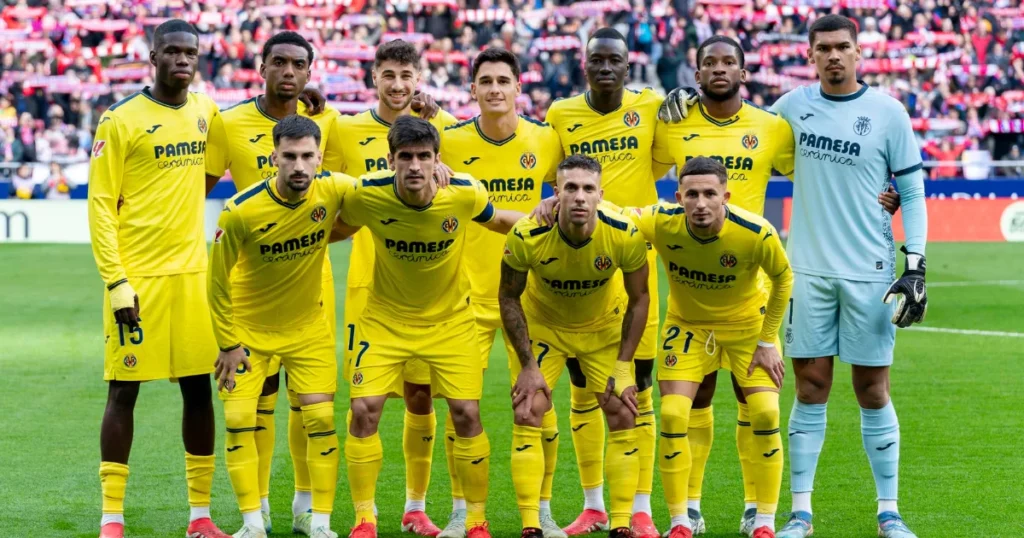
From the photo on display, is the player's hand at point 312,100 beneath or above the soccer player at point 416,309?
above

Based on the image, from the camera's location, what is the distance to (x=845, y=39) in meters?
6.90

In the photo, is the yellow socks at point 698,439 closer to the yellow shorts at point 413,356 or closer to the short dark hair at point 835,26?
the yellow shorts at point 413,356

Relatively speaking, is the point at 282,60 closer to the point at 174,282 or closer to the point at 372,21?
the point at 174,282

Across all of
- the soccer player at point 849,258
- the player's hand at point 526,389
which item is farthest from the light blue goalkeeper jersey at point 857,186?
the player's hand at point 526,389

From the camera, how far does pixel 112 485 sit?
265 inches

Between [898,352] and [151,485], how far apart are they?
7.85 meters

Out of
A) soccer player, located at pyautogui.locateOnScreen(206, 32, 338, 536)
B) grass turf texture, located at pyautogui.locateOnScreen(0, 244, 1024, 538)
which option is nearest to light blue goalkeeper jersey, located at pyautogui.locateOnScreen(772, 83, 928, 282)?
grass turf texture, located at pyautogui.locateOnScreen(0, 244, 1024, 538)

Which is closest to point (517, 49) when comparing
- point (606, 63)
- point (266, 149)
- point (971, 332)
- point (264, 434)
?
Answer: point (971, 332)

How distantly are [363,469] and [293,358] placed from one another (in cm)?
67

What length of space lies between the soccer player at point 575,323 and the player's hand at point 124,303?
1.82 meters

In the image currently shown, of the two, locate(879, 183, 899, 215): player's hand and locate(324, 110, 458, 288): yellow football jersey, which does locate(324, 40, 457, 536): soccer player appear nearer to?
locate(324, 110, 458, 288): yellow football jersey

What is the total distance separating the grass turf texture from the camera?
23.9 ft

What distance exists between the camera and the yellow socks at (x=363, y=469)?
666cm

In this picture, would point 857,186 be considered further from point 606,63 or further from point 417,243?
point 417,243
